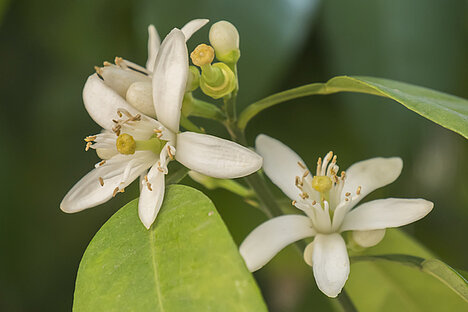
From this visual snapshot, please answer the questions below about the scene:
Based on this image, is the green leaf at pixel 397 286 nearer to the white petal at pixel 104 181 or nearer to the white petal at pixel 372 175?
the white petal at pixel 372 175

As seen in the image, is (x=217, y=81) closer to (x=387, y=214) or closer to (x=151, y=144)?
(x=151, y=144)

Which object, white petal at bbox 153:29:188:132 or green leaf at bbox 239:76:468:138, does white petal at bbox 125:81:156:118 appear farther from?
green leaf at bbox 239:76:468:138

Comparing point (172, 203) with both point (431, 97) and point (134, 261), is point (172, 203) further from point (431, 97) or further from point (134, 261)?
point (431, 97)

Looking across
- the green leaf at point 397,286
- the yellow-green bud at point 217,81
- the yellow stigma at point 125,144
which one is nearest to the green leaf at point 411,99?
the yellow-green bud at point 217,81

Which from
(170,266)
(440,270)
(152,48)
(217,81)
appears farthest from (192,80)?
(440,270)

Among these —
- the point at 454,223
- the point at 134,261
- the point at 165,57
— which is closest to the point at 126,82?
the point at 165,57

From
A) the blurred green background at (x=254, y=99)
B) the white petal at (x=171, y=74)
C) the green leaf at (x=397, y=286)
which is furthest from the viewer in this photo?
the blurred green background at (x=254, y=99)
